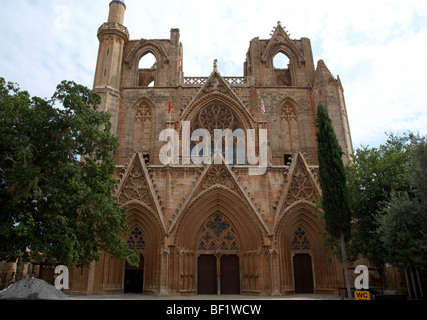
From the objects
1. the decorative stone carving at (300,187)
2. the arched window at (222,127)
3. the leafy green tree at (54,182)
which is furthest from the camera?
the arched window at (222,127)

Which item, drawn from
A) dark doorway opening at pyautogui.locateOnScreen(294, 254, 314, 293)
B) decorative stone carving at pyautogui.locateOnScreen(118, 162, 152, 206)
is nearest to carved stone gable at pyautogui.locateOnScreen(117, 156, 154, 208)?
decorative stone carving at pyautogui.locateOnScreen(118, 162, 152, 206)

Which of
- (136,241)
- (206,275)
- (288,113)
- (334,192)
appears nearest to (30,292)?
(136,241)

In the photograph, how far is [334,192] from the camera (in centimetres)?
1359

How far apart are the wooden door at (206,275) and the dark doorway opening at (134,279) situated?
3141 millimetres

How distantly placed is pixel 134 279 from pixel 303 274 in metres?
9.34

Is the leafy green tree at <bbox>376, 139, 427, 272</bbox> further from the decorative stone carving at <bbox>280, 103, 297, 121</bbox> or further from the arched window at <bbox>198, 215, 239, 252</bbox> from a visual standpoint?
the decorative stone carving at <bbox>280, 103, 297, 121</bbox>

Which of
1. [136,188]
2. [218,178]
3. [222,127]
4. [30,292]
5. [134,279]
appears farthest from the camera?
[222,127]

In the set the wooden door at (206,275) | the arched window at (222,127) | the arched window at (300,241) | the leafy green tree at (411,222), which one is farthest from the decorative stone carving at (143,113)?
the leafy green tree at (411,222)

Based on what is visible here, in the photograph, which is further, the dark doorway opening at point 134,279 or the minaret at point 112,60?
the minaret at point 112,60

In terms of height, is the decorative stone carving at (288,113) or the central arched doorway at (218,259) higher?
the decorative stone carving at (288,113)

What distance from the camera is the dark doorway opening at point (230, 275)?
17609 mm

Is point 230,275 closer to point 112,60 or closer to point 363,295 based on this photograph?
point 363,295

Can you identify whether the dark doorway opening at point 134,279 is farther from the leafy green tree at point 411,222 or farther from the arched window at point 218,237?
the leafy green tree at point 411,222
